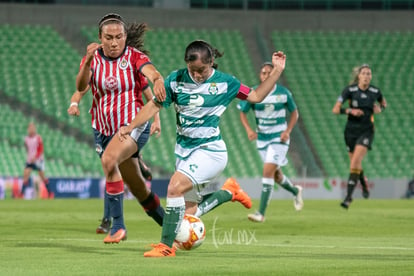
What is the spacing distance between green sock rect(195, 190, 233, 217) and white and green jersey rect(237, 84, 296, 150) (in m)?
5.16

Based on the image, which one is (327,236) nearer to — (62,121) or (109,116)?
(109,116)

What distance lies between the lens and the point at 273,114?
16469 mm

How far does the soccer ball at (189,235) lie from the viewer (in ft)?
30.1

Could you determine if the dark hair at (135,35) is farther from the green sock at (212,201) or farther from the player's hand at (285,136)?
the player's hand at (285,136)

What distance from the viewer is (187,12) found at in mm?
37406

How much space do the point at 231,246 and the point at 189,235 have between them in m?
1.27

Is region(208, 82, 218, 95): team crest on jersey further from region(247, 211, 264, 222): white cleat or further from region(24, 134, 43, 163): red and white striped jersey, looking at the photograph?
region(24, 134, 43, 163): red and white striped jersey

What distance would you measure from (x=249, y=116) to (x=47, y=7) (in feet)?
29.7

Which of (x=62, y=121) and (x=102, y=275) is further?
(x=62, y=121)

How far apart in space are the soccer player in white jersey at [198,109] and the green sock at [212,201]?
133 cm

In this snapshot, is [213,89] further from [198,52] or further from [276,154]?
[276,154]

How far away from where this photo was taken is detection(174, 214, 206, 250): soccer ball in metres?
9.19

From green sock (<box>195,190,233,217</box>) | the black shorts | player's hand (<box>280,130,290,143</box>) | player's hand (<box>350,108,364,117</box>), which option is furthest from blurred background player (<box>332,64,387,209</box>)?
green sock (<box>195,190,233,217</box>)

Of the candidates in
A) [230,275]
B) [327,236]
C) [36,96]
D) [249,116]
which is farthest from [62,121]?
[230,275]
